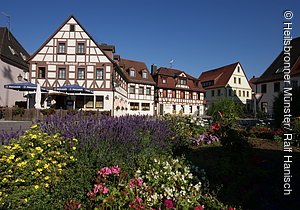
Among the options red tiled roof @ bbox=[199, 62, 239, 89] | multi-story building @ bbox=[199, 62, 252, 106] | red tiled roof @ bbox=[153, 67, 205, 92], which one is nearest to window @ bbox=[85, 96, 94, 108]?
red tiled roof @ bbox=[153, 67, 205, 92]

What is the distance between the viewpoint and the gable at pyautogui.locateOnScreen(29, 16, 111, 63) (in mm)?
23562

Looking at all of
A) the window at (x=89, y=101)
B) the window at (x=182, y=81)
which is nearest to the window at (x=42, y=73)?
the window at (x=89, y=101)

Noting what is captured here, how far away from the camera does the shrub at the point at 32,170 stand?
8.41 feet

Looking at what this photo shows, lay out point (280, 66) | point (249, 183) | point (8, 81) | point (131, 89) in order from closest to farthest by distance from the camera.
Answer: point (249, 183) → point (8, 81) → point (280, 66) → point (131, 89)

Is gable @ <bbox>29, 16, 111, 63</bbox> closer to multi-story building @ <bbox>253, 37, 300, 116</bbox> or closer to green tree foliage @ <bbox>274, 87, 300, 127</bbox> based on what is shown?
green tree foliage @ <bbox>274, 87, 300, 127</bbox>

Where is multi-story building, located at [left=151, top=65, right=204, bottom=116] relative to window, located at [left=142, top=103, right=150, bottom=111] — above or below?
above

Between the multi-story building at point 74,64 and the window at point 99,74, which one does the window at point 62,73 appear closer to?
the multi-story building at point 74,64

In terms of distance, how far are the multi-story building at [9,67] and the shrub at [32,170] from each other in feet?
74.9

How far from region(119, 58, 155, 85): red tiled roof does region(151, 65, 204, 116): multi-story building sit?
3215 millimetres

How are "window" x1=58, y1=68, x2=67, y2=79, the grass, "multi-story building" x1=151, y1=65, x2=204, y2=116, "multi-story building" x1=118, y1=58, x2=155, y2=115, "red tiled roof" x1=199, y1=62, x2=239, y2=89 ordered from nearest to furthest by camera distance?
the grass
"window" x1=58, y1=68, x2=67, y2=79
"multi-story building" x1=118, y1=58, x2=155, y2=115
"multi-story building" x1=151, y1=65, x2=204, y2=116
"red tiled roof" x1=199, y1=62, x2=239, y2=89

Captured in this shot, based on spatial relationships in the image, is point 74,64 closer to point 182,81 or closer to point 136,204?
point 136,204

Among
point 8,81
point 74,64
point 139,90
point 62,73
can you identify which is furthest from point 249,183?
point 139,90

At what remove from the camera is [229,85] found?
1843 inches

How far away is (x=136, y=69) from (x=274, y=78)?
66.4ft
